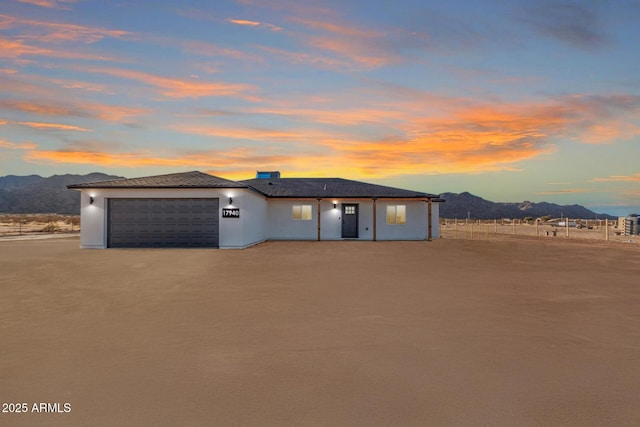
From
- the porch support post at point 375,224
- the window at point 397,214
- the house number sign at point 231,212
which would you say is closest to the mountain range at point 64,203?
the window at point 397,214

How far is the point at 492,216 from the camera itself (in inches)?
6171

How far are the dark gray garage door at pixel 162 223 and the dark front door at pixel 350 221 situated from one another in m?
9.77

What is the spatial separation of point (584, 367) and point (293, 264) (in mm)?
10339

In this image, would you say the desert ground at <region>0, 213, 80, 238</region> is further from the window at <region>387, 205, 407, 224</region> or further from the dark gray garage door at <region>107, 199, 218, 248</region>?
the window at <region>387, 205, 407, 224</region>

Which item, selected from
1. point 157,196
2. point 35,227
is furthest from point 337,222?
point 35,227

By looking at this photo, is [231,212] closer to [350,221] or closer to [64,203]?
[350,221]

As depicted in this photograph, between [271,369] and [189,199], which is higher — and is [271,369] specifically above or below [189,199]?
below

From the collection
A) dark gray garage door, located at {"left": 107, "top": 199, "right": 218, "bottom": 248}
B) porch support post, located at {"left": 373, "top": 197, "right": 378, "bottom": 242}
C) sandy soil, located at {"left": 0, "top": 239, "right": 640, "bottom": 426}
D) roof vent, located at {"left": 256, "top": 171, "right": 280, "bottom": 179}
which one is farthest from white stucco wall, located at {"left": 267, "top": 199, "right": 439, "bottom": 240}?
sandy soil, located at {"left": 0, "top": 239, "right": 640, "bottom": 426}

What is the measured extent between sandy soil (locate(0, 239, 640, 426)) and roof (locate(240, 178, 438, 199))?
54.4ft

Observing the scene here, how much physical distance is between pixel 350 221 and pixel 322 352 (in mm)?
23243

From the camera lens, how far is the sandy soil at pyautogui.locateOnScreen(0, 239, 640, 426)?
360cm

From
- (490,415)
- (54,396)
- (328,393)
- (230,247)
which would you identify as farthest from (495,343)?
(230,247)

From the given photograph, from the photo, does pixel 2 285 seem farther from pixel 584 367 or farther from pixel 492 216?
pixel 492 216

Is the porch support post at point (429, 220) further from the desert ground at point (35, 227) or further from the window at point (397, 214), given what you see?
the desert ground at point (35, 227)
